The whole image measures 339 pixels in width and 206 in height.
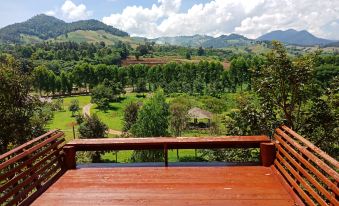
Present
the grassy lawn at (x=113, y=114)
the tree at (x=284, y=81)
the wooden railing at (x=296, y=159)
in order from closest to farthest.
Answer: the wooden railing at (x=296, y=159)
the tree at (x=284, y=81)
the grassy lawn at (x=113, y=114)

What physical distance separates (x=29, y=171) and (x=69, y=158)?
1.30 meters

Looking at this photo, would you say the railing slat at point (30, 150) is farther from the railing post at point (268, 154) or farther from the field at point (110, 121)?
the field at point (110, 121)

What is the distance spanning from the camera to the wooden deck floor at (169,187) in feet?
18.7

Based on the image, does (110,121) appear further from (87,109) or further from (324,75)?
(324,75)

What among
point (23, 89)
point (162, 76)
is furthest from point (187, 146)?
point (162, 76)

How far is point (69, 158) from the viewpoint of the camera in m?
7.47

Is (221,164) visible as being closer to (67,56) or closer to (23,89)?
(23,89)

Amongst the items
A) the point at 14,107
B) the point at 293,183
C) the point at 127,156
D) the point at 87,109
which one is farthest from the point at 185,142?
the point at 87,109

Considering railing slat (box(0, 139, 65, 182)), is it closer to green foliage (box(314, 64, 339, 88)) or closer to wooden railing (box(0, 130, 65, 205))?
wooden railing (box(0, 130, 65, 205))

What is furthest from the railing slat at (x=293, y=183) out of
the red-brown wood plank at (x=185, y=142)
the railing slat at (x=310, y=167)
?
the red-brown wood plank at (x=185, y=142)

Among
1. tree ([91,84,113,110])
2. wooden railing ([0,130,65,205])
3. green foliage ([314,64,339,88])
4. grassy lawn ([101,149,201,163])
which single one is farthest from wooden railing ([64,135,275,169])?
tree ([91,84,113,110])

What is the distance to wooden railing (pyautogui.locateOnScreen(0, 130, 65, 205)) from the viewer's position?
5.48 meters

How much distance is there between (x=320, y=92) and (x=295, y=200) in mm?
8946

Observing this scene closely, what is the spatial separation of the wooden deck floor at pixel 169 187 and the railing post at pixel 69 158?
0.21 m
